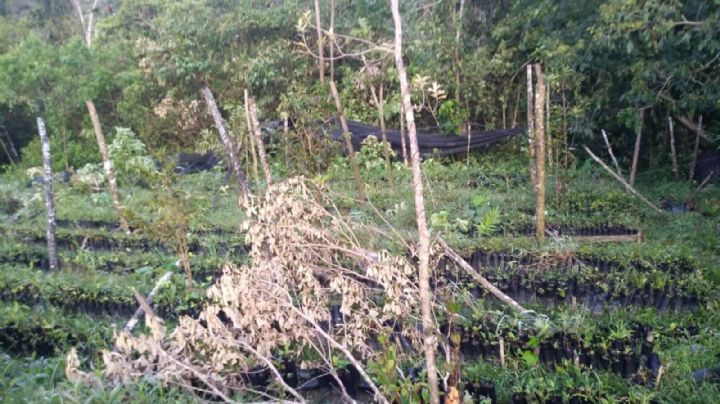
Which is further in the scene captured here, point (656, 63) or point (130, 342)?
point (656, 63)

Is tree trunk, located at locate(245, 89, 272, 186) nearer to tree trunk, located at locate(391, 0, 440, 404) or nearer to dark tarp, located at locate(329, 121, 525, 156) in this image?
tree trunk, located at locate(391, 0, 440, 404)

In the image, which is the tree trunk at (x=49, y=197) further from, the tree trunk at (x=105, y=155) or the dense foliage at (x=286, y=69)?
the dense foliage at (x=286, y=69)

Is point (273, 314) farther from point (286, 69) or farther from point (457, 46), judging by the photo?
point (286, 69)

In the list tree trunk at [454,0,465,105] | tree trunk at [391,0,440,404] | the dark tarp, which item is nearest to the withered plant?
tree trunk at [391,0,440,404]

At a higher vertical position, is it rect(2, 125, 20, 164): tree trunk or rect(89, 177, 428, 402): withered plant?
rect(2, 125, 20, 164): tree trunk

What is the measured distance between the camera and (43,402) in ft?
9.92

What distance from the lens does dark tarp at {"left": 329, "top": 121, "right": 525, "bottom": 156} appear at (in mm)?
10961

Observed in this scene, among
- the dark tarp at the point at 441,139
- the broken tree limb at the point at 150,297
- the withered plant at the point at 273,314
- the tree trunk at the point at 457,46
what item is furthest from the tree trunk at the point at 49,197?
the tree trunk at the point at 457,46

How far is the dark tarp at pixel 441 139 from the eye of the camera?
36.0ft

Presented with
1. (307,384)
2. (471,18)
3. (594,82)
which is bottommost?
(307,384)

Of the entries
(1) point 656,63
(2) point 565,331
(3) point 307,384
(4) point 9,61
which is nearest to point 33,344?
(3) point 307,384

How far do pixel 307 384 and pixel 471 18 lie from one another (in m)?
9.10

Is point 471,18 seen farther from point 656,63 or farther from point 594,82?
point 656,63

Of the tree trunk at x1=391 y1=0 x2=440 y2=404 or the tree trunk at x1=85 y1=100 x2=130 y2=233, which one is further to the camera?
the tree trunk at x1=85 y1=100 x2=130 y2=233
